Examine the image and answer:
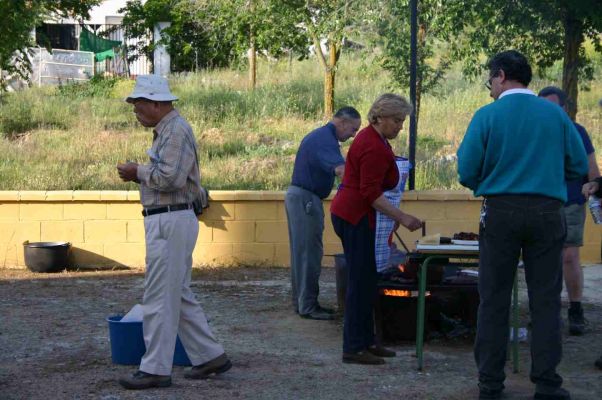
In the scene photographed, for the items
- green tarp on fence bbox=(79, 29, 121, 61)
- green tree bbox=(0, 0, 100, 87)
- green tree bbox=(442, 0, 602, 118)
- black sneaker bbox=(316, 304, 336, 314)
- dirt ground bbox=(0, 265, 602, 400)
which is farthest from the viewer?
green tarp on fence bbox=(79, 29, 121, 61)

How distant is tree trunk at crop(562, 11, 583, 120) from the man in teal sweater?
640cm

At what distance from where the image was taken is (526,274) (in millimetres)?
5637

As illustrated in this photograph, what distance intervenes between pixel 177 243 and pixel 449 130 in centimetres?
1096

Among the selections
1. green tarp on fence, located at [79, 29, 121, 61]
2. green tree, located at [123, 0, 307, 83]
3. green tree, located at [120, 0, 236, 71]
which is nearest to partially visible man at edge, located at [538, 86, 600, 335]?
green tree, located at [123, 0, 307, 83]

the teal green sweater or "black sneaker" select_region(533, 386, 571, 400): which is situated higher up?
the teal green sweater

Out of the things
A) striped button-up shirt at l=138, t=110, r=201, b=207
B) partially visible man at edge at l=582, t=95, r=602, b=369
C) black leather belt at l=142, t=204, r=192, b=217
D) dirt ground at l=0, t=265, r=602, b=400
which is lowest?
dirt ground at l=0, t=265, r=602, b=400

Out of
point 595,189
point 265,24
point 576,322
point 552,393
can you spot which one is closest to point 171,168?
point 552,393

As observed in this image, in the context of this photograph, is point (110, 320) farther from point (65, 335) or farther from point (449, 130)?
point (449, 130)

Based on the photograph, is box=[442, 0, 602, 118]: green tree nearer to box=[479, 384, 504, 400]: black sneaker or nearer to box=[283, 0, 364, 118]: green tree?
box=[283, 0, 364, 118]: green tree

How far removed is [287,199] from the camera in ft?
27.1

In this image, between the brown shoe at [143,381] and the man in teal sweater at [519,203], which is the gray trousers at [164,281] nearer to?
the brown shoe at [143,381]

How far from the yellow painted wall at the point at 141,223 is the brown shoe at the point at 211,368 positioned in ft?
14.1

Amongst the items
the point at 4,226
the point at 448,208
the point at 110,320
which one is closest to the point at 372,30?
the point at 448,208

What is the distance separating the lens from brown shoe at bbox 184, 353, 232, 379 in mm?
6195
